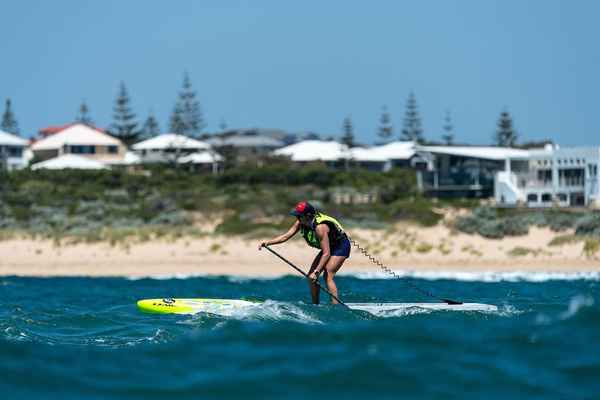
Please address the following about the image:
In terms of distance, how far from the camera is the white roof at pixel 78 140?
7529cm

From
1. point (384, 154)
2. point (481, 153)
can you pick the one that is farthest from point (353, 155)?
point (481, 153)

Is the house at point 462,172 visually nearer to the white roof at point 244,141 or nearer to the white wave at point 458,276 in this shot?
the white wave at point 458,276

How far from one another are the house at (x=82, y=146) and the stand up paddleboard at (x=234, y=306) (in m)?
57.7

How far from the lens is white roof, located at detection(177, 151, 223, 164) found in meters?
67.4

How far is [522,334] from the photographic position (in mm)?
12242

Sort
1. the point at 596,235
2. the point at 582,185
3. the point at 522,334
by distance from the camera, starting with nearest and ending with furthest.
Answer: the point at 522,334 → the point at 596,235 → the point at 582,185

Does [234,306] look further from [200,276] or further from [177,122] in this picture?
[177,122]

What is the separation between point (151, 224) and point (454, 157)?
59.7 ft

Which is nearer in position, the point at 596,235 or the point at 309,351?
the point at 309,351

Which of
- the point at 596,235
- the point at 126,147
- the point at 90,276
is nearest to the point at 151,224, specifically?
the point at 90,276

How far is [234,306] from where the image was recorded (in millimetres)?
15828

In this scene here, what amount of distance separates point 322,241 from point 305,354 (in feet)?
15.2

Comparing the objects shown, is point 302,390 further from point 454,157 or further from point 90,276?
point 454,157

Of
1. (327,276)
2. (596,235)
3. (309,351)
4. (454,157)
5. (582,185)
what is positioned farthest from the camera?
(454,157)
